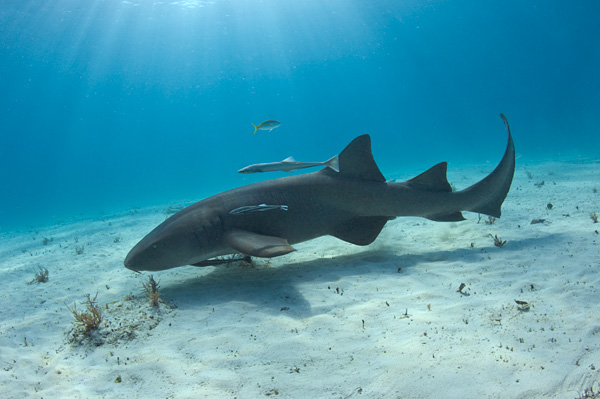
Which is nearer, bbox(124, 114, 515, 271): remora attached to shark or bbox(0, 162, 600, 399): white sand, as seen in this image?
bbox(0, 162, 600, 399): white sand

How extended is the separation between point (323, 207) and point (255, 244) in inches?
73.1

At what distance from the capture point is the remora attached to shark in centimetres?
492

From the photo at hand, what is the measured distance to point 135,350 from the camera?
3.34 m

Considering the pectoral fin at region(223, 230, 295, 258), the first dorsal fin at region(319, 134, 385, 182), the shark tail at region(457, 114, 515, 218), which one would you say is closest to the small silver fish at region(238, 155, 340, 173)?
the first dorsal fin at region(319, 134, 385, 182)

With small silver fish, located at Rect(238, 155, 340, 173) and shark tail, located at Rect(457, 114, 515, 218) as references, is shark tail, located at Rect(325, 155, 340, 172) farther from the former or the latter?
shark tail, located at Rect(457, 114, 515, 218)

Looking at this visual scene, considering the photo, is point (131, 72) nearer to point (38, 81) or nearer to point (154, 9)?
point (38, 81)

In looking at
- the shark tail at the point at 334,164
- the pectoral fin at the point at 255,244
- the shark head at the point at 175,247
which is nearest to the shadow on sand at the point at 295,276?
the shark head at the point at 175,247

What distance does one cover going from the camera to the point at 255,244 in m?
4.39

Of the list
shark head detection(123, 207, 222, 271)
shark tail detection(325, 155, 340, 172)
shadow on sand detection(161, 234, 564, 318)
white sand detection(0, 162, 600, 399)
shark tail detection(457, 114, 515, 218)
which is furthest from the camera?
shark tail detection(457, 114, 515, 218)

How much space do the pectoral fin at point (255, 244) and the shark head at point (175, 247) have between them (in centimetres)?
32

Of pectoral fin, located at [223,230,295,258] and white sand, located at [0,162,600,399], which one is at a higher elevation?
pectoral fin, located at [223,230,295,258]

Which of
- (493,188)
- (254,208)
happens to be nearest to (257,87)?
(493,188)

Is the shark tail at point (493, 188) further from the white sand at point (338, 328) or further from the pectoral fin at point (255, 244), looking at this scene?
the pectoral fin at point (255, 244)

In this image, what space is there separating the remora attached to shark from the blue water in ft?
93.6
